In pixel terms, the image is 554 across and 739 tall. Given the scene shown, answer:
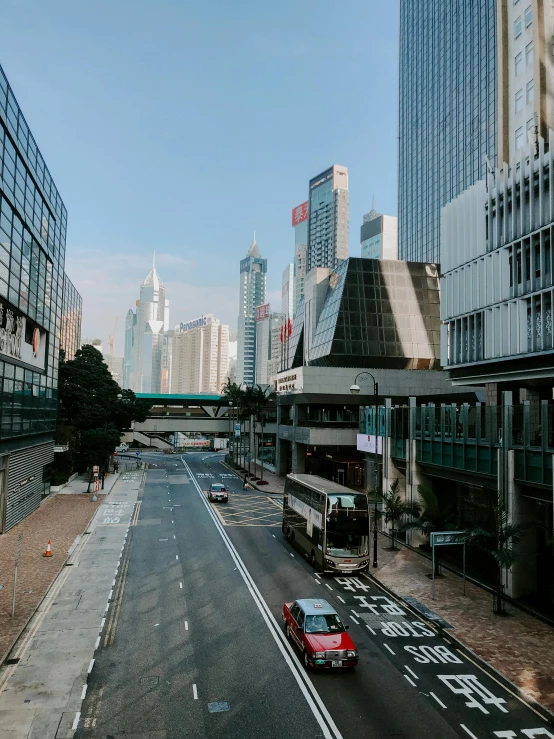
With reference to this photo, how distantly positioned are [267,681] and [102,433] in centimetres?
5362

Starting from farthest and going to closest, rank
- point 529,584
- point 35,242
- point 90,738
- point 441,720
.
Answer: point 35,242, point 529,584, point 441,720, point 90,738

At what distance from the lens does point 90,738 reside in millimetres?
13516

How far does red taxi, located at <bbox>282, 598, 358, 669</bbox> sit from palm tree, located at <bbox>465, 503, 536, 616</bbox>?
28.6ft

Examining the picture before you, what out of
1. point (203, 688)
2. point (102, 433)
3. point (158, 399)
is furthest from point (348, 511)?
point (158, 399)

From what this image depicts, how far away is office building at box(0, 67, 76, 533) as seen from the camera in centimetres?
3472

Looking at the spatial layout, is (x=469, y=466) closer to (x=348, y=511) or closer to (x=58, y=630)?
(x=348, y=511)

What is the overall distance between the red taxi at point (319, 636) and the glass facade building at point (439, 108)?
129 metres

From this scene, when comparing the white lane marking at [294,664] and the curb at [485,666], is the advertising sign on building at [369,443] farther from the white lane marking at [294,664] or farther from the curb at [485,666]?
the curb at [485,666]

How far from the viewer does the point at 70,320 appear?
3804 inches

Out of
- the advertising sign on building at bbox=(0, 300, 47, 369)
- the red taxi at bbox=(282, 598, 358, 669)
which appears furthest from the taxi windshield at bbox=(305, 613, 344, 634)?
the advertising sign on building at bbox=(0, 300, 47, 369)

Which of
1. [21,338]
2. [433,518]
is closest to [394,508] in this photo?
[433,518]

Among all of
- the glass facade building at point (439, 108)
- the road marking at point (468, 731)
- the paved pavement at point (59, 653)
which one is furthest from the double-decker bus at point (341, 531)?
the glass facade building at point (439, 108)

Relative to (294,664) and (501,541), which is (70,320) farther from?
(294,664)

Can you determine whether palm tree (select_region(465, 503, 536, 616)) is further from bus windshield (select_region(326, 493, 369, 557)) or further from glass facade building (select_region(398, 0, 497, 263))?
glass facade building (select_region(398, 0, 497, 263))
